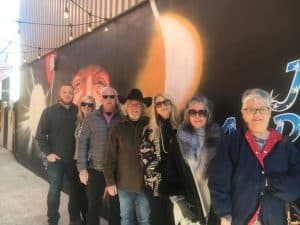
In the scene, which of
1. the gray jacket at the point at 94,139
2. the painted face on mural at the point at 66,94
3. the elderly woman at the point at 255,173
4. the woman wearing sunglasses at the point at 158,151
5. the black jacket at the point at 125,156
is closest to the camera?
the elderly woman at the point at 255,173

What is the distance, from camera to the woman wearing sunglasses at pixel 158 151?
2.86m

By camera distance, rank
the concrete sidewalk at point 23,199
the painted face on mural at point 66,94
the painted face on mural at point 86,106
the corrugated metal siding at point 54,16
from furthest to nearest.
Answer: the corrugated metal siding at point 54,16 < the concrete sidewalk at point 23,199 < the painted face on mural at point 66,94 < the painted face on mural at point 86,106

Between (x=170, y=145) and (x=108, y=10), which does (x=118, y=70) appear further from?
(x=170, y=145)

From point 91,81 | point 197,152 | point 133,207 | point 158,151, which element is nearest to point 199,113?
point 197,152

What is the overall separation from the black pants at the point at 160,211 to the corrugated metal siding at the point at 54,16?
2.33m

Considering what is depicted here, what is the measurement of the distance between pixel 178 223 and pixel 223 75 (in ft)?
3.92

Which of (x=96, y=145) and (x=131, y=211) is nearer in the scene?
(x=131, y=211)

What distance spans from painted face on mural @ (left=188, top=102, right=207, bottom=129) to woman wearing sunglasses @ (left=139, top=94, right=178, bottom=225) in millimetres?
341

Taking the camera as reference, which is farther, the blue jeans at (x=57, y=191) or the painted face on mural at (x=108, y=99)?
the blue jeans at (x=57, y=191)

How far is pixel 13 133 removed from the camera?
34.7ft

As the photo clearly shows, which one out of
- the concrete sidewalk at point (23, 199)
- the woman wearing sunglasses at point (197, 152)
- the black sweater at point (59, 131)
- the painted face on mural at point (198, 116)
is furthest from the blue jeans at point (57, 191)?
the painted face on mural at point (198, 116)

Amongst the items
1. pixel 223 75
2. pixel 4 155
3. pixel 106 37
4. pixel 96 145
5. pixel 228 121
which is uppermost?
pixel 106 37

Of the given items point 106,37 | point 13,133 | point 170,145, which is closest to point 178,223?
point 170,145

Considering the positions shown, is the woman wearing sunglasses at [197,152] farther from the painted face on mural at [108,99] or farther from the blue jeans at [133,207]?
the painted face on mural at [108,99]
